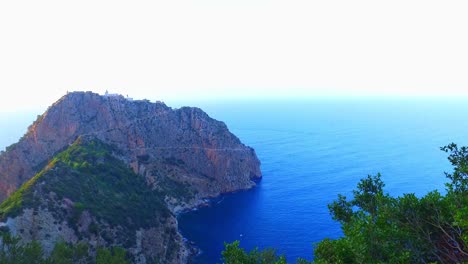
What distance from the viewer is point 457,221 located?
17.2m

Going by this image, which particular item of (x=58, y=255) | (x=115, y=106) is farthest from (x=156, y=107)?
(x=58, y=255)

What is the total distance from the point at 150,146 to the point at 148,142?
1.71 metres

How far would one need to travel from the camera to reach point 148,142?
124125mm

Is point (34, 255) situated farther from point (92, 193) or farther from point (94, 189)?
point (94, 189)

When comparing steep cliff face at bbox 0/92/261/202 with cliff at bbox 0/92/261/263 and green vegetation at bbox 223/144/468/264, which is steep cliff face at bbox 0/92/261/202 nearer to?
cliff at bbox 0/92/261/263

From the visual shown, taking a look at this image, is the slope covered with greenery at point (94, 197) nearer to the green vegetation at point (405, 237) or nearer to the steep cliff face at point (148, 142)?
the steep cliff face at point (148, 142)

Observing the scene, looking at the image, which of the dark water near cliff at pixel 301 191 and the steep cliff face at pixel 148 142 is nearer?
the dark water near cliff at pixel 301 191

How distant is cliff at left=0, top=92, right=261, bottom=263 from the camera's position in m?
107

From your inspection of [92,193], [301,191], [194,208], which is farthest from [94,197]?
[301,191]

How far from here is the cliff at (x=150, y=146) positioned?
352ft

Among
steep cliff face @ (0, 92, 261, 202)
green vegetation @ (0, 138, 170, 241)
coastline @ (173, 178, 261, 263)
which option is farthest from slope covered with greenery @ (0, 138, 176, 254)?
steep cliff face @ (0, 92, 261, 202)

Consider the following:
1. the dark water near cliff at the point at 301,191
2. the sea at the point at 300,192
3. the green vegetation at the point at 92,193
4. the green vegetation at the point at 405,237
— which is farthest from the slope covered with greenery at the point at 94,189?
the green vegetation at the point at 405,237

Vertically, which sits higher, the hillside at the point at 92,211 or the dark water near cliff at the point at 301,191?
the hillside at the point at 92,211

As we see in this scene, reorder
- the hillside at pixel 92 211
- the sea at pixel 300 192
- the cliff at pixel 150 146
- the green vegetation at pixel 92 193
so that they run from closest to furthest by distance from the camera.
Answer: the hillside at pixel 92 211 → the green vegetation at pixel 92 193 → the sea at pixel 300 192 → the cliff at pixel 150 146
